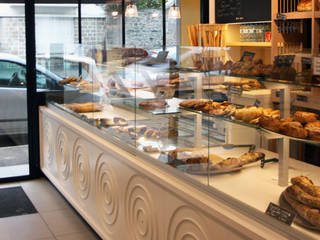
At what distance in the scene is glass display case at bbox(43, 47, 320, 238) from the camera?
192cm

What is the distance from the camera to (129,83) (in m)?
3.22

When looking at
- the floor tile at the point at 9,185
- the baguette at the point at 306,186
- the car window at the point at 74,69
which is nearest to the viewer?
the baguette at the point at 306,186

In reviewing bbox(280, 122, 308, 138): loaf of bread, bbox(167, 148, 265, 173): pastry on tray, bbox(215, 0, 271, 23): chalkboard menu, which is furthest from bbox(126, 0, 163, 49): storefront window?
bbox(280, 122, 308, 138): loaf of bread

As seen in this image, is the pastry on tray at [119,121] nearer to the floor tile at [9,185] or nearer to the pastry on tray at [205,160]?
the pastry on tray at [205,160]

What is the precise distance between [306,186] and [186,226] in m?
0.72

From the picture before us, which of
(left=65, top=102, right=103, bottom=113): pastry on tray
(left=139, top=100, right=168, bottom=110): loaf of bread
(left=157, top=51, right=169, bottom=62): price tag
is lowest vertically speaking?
(left=65, top=102, right=103, bottom=113): pastry on tray

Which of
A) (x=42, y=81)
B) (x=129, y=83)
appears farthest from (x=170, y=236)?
(x=42, y=81)

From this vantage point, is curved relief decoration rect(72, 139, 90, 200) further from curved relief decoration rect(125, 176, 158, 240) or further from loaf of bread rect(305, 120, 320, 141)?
loaf of bread rect(305, 120, 320, 141)

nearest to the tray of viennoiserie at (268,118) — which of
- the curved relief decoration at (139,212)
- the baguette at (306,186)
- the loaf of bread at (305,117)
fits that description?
the loaf of bread at (305,117)

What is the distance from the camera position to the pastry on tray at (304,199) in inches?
64.4

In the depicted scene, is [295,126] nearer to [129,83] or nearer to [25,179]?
[129,83]

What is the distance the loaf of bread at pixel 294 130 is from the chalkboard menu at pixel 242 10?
3.13m

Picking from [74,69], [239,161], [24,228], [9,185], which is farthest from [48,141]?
[239,161]

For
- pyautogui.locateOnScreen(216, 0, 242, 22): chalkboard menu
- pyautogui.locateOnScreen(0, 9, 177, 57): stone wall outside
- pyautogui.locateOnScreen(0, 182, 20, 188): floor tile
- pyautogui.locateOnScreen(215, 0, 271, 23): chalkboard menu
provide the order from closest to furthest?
pyautogui.locateOnScreen(215, 0, 271, 23): chalkboard menu
pyautogui.locateOnScreen(0, 182, 20, 188): floor tile
pyautogui.locateOnScreen(216, 0, 242, 22): chalkboard menu
pyautogui.locateOnScreen(0, 9, 177, 57): stone wall outside
